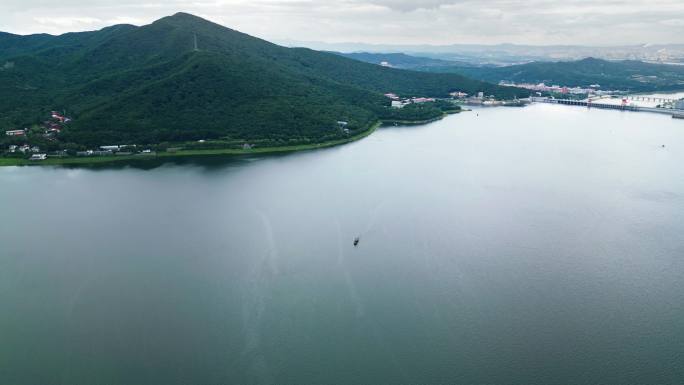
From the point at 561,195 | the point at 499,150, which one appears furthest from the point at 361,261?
the point at 499,150

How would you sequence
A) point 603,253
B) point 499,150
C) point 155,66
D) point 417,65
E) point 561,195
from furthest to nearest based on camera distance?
point 417,65 → point 155,66 → point 499,150 → point 561,195 → point 603,253

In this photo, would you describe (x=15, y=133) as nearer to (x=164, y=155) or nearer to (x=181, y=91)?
(x=164, y=155)

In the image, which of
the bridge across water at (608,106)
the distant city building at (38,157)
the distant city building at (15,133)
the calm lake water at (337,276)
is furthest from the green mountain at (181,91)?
the bridge across water at (608,106)

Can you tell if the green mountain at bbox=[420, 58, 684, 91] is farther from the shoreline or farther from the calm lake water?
the shoreline

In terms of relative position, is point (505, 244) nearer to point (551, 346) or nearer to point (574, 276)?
point (574, 276)

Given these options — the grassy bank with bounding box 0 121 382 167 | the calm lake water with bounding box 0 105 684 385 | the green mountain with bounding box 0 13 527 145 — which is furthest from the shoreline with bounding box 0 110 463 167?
the calm lake water with bounding box 0 105 684 385
